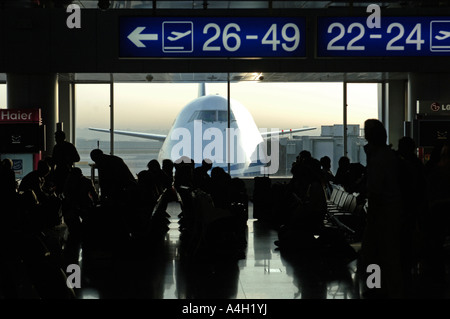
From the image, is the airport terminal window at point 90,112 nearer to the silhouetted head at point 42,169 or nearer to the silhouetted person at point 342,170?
the silhouetted person at point 342,170

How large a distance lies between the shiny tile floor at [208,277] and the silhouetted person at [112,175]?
80 centimetres

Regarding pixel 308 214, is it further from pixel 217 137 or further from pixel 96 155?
pixel 217 137

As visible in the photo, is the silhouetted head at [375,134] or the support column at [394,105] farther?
the support column at [394,105]

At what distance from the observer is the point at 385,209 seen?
509 centimetres

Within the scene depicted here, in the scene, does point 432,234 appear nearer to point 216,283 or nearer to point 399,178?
point 399,178

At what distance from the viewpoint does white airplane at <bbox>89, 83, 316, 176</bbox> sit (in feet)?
60.8

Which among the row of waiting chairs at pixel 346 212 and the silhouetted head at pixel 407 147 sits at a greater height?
the silhouetted head at pixel 407 147

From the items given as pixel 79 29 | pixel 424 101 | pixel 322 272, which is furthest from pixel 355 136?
pixel 322 272

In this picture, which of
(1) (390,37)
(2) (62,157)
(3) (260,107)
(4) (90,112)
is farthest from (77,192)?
(3) (260,107)

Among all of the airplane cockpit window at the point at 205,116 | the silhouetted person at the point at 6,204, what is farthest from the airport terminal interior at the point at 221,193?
the airplane cockpit window at the point at 205,116

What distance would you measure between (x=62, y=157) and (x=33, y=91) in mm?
3256

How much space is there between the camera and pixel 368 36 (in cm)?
795

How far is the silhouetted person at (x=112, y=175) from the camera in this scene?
8.23m

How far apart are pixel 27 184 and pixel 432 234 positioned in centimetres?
524
